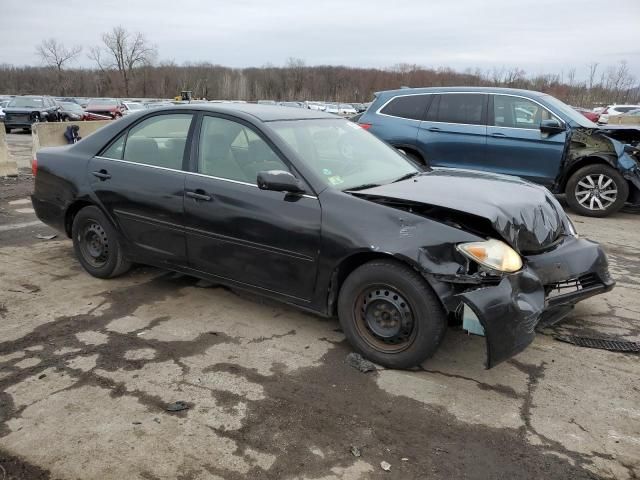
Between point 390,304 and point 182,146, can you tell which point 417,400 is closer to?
point 390,304

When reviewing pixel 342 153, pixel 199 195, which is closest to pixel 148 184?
pixel 199 195

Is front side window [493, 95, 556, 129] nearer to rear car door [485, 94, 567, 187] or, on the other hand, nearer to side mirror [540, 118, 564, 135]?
rear car door [485, 94, 567, 187]

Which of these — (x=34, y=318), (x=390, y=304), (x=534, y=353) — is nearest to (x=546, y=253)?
(x=534, y=353)

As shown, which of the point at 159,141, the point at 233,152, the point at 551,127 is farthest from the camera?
the point at 551,127

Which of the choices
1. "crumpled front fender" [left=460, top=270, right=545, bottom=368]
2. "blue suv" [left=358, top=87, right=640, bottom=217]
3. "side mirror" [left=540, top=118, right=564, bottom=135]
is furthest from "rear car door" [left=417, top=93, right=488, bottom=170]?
"crumpled front fender" [left=460, top=270, right=545, bottom=368]

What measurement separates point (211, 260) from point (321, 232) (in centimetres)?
103

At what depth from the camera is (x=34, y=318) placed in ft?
13.0

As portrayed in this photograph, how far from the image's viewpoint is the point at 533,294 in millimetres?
3062

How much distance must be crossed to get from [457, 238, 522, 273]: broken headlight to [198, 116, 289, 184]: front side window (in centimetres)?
136

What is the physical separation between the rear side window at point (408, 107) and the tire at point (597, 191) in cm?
256

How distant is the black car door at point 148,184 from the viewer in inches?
160

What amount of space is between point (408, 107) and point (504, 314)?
6.31 m

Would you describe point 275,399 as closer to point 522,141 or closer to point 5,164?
point 522,141

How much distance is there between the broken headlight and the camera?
2939 mm
